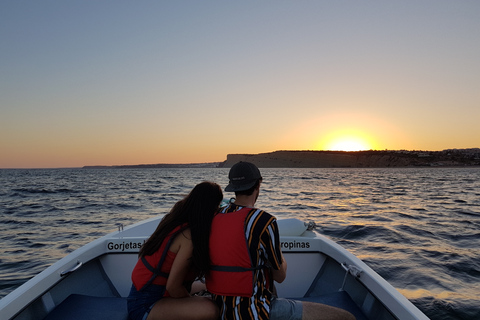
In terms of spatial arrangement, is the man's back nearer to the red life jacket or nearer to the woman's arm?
the red life jacket

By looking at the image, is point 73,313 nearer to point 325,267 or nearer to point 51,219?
point 325,267

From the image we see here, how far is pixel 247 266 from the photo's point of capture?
2.02 m

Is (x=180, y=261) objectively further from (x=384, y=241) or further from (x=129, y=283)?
(x=384, y=241)

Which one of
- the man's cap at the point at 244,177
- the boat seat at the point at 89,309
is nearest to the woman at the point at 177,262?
the man's cap at the point at 244,177

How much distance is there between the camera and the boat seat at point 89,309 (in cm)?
277

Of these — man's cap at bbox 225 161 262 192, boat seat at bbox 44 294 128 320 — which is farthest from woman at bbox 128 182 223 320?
boat seat at bbox 44 294 128 320

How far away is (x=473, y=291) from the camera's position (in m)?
5.48

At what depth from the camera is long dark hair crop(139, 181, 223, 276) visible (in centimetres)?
205

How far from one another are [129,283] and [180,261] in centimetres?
214

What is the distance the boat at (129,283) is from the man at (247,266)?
35.8 inches

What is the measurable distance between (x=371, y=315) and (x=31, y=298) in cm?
287

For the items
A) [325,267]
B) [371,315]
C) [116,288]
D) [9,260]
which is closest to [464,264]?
[325,267]

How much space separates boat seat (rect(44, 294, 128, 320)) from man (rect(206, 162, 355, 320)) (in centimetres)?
122

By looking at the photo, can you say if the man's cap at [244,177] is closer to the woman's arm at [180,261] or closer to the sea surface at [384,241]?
the woman's arm at [180,261]
